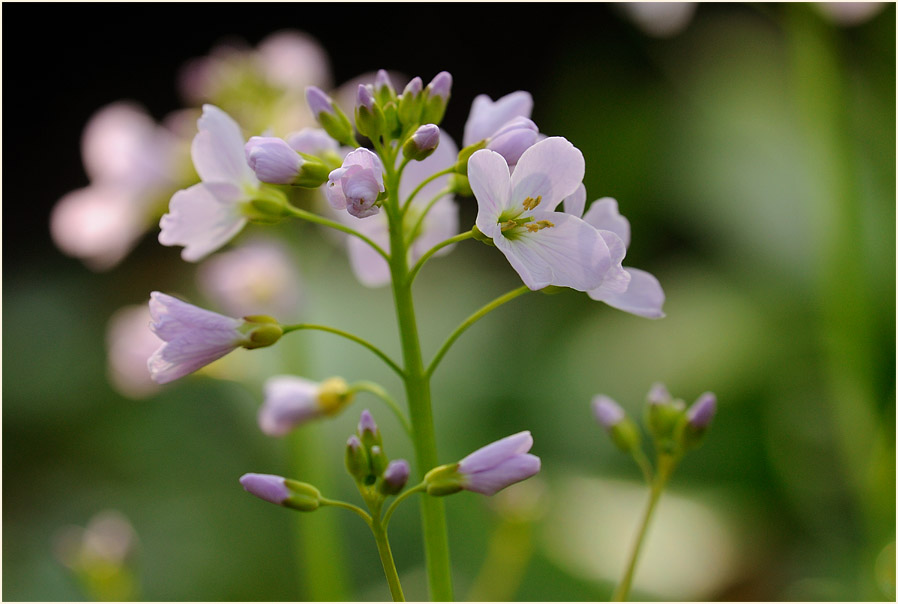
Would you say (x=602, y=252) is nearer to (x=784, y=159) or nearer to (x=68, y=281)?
(x=784, y=159)

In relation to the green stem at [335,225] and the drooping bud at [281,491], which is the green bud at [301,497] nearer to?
the drooping bud at [281,491]

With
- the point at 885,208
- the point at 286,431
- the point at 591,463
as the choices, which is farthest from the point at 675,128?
the point at 286,431

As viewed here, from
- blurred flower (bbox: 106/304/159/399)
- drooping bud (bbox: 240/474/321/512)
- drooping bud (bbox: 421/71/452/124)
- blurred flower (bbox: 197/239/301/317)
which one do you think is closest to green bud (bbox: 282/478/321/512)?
drooping bud (bbox: 240/474/321/512)

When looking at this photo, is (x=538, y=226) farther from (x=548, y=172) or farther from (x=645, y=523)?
(x=645, y=523)

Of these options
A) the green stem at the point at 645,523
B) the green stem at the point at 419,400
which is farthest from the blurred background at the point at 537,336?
the green stem at the point at 419,400

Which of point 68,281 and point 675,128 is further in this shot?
point 68,281
